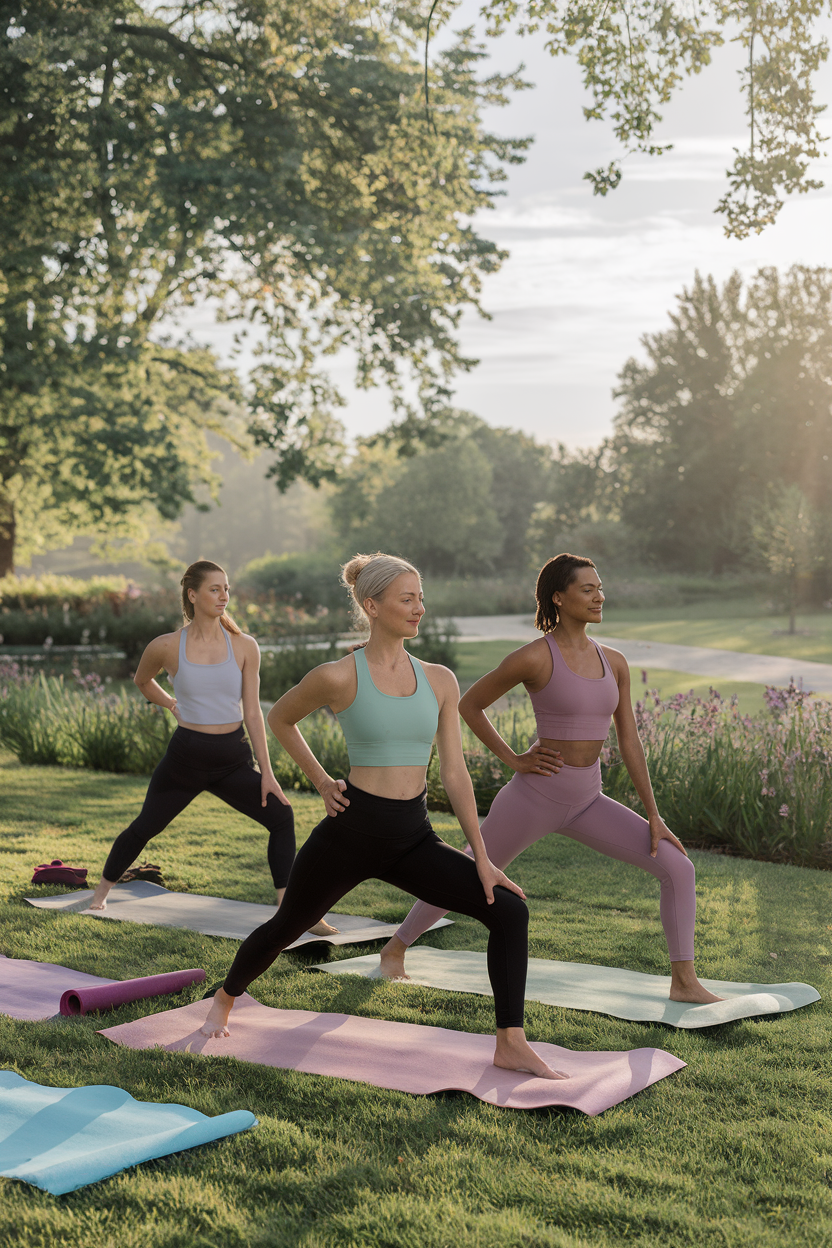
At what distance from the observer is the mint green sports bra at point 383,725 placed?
3754mm

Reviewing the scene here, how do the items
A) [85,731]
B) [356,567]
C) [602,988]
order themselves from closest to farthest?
[356,567]
[602,988]
[85,731]

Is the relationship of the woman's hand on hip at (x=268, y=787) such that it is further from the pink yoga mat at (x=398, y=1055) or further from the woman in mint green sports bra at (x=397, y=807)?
the woman in mint green sports bra at (x=397, y=807)

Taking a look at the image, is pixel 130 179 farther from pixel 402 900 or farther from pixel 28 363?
pixel 402 900

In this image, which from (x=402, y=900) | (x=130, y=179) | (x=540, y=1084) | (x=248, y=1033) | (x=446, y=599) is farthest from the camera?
(x=446, y=599)

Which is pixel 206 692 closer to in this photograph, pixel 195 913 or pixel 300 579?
pixel 195 913

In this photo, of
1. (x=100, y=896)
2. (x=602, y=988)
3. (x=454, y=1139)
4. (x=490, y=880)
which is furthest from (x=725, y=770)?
(x=454, y=1139)

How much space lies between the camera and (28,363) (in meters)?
19.0

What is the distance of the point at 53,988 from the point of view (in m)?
4.85

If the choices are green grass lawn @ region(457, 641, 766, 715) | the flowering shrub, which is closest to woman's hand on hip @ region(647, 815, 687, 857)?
the flowering shrub

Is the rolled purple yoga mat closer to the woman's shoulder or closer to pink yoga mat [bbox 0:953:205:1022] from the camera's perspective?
pink yoga mat [bbox 0:953:205:1022]

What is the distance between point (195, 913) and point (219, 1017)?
213cm

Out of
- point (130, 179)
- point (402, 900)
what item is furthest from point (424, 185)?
point (402, 900)

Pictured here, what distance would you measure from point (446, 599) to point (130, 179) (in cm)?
2667

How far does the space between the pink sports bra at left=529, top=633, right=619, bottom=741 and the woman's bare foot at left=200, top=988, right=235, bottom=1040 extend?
1.64m
